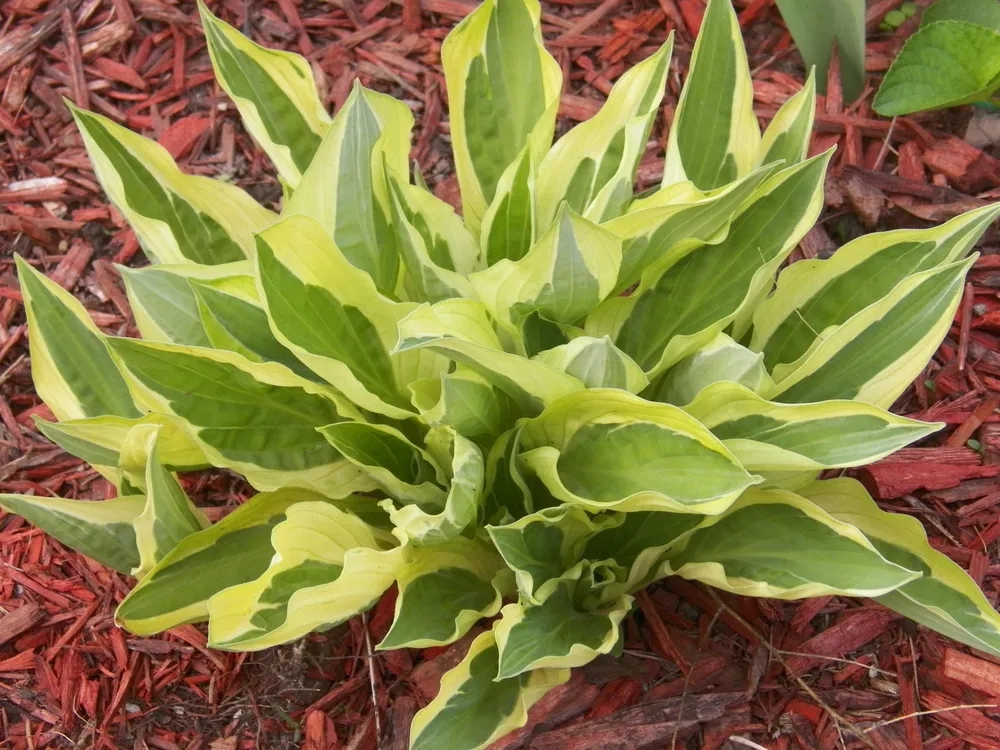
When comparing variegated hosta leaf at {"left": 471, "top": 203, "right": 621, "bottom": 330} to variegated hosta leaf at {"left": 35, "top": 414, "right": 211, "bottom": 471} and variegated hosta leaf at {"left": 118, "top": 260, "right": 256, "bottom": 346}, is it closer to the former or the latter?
variegated hosta leaf at {"left": 118, "top": 260, "right": 256, "bottom": 346}

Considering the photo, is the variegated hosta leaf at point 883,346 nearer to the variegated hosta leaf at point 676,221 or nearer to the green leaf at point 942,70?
the variegated hosta leaf at point 676,221

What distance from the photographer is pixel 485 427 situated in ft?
3.76

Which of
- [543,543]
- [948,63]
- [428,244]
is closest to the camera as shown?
[543,543]

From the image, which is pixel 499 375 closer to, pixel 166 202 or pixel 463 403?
pixel 463 403

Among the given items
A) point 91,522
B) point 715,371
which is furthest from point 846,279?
point 91,522

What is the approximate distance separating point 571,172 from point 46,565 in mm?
1027

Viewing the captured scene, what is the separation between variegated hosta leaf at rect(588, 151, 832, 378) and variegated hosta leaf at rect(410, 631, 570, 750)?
1.29 ft

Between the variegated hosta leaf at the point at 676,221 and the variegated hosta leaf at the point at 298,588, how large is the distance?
1.49 ft

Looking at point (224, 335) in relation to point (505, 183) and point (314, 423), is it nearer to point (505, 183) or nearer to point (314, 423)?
point (314, 423)

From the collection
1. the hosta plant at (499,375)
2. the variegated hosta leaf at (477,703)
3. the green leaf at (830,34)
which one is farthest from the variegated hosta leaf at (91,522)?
the green leaf at (830,34)

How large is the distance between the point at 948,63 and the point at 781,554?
998 millimetres

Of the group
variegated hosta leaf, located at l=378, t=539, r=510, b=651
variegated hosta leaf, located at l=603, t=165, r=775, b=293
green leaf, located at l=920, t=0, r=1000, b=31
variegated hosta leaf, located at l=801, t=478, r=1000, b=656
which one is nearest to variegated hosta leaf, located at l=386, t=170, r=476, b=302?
variegated hosta leaf, located at l=603, t=165, r=775, b=293

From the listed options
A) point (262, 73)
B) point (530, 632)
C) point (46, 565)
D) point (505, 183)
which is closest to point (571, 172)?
point (505, 183)

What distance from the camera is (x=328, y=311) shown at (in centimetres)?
→ 110
